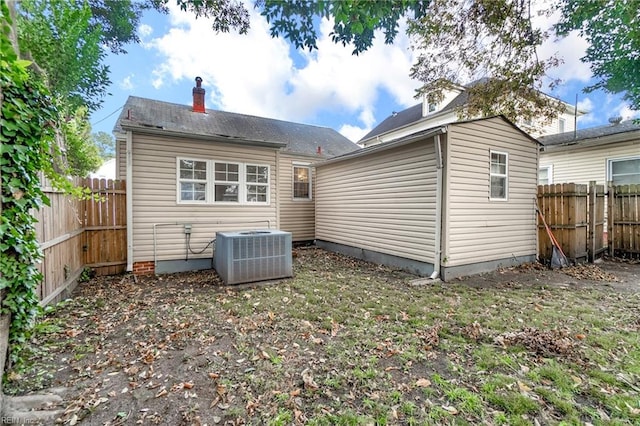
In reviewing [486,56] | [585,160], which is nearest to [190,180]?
[486,56]

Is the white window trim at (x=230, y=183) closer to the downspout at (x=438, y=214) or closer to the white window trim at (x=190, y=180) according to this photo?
the white window trim at (x=190, y=180)

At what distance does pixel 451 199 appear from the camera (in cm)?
589

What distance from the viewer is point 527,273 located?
253 inches

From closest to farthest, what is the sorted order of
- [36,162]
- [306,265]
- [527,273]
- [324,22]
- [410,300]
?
1. [36,162]
2. [324,22]
3. [410,300]
4. [527,273]
5. [306,265]

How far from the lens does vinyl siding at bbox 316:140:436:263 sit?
6.27 meters

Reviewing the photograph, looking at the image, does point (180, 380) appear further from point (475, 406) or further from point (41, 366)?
point (475, 406)

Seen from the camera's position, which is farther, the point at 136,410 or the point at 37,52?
the point at 37,52

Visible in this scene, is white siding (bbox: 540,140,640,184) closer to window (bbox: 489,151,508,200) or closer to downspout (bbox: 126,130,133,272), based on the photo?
window (bbox: 489,151,508,200)

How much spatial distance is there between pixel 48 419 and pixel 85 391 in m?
0.34

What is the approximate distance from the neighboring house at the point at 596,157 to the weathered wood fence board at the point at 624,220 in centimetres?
202

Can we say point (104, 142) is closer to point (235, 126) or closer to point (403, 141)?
point (235, 126)

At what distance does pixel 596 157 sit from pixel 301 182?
10223mm

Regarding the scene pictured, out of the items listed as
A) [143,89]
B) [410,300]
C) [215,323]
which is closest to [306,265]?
[410,300]

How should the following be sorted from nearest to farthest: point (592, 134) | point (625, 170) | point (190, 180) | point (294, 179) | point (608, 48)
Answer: point (190, 180)
point (625, 170)
point (608, 48)
point (592, 134)
point (294, 179)
